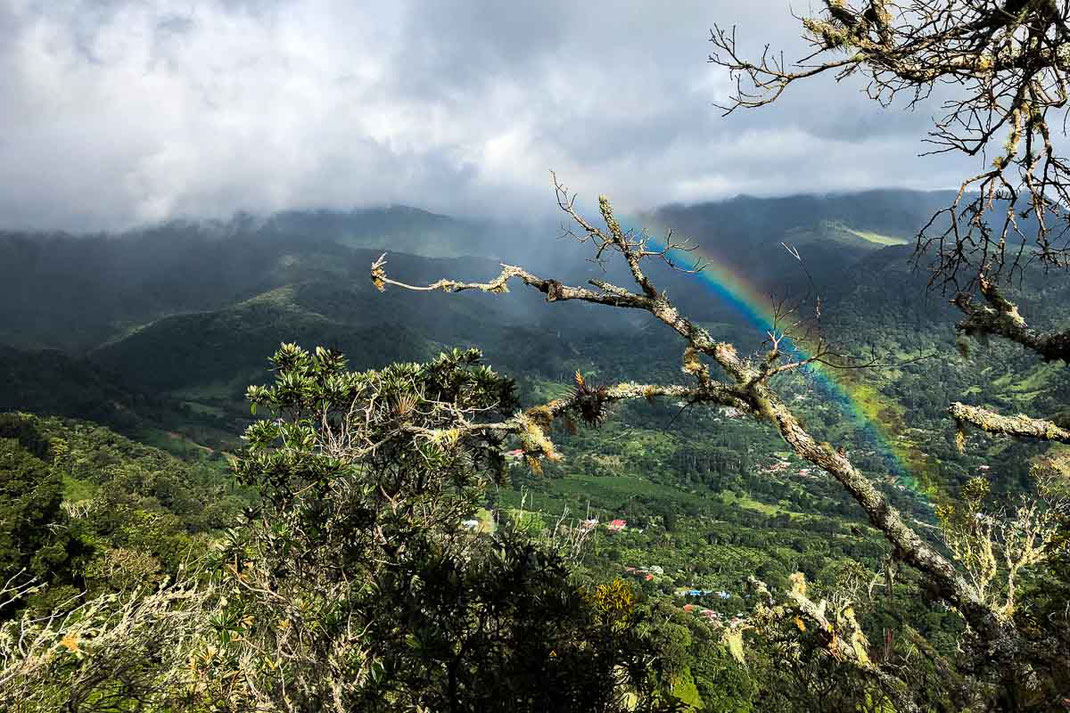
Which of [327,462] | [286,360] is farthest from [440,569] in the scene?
[286,360]

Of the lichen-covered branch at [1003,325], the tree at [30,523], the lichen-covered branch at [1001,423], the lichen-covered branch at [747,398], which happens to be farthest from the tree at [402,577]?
the tree at [30,523]

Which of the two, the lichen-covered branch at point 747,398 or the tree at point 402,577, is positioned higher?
the lichen-covered branch at point 747,398

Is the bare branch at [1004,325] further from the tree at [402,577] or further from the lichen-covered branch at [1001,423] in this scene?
the tree at [402,577]

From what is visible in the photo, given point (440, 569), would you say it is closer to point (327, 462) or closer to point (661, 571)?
point (327, 462)

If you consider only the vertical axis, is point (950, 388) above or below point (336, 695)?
above

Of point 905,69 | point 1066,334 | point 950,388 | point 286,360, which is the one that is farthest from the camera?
point 950,388

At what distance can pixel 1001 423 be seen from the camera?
459 cm

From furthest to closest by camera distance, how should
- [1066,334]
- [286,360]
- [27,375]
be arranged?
[27,375]
[286,360]
[1066,334]

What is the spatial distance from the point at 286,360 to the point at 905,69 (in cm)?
904

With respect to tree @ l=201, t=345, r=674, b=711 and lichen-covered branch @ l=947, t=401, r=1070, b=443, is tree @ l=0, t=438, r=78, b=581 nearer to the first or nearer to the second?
tree @ l=201, t=345, r=674, b=711

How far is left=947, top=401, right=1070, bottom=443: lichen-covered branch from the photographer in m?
4.48

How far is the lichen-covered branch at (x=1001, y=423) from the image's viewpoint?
448cm

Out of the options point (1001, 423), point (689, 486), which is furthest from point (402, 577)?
point (689, 486)

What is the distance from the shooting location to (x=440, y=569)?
549 cm
